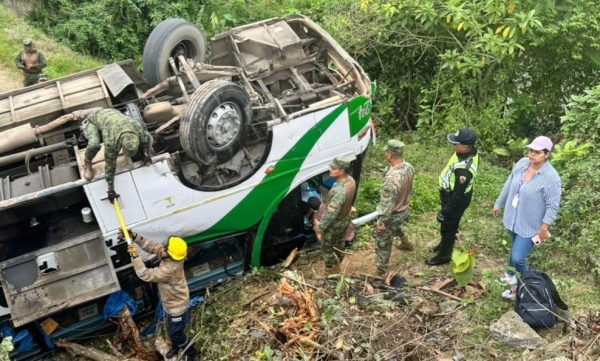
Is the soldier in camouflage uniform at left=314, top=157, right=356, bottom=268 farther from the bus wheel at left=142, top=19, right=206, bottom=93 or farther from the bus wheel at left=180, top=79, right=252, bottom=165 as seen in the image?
the bus wheel at left=142, top=19, right=206, bottom=93

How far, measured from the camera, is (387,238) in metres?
4.99

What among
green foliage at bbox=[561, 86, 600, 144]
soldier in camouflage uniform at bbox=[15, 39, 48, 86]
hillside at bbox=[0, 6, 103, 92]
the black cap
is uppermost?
hillside at bbox=[0, 6, 103, 92]

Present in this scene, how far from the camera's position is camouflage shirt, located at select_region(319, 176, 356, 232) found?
4.80m

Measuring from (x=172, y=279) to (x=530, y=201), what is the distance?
2886 millimetres

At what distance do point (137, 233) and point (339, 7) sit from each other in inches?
248

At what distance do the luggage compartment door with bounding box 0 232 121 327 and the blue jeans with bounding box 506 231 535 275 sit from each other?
325 centimetres

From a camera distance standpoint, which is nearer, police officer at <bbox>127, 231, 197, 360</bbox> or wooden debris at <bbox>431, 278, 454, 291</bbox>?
police officer at <bbox>127, 231, 197, 360</bbox>

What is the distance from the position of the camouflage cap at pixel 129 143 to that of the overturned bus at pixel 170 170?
136mm

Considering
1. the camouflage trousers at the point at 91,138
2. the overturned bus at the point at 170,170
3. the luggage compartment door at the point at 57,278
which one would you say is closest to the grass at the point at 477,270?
the overturned bus at the point at 170,170

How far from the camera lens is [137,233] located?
14.5ft

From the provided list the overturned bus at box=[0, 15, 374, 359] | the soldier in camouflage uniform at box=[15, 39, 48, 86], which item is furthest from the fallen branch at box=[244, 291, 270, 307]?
the soldier in camouflage uniform at box=[15, 39, 48, 86]

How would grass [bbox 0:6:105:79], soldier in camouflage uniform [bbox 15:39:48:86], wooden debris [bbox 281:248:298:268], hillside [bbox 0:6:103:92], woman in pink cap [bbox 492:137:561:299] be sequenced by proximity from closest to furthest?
woman in pink cap [bbox 492:137:561:299], wooden debris [bbox 281:248:298:268], soldier in camouflage uniform [bbox 15:39:48:86], hillside [bbox 0:6:103:92], grass [bbox 0:6:105:79]

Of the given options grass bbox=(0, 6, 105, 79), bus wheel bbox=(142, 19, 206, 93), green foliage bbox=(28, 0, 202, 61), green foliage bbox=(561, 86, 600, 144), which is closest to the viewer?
bus wheel bbox=(142, 19, 206, 93)

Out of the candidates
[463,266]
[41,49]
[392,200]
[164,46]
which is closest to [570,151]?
[463,266]
